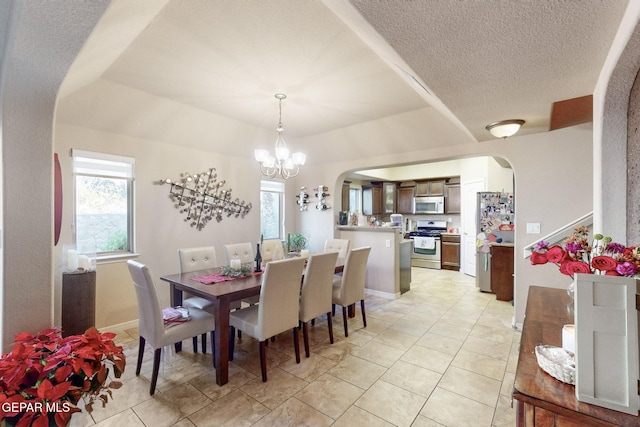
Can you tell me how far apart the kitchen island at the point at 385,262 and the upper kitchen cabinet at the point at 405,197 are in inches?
108

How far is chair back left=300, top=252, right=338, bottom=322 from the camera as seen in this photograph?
110 inches

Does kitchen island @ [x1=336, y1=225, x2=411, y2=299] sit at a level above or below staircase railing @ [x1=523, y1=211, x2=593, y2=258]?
below

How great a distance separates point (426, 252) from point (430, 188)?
5.35ft

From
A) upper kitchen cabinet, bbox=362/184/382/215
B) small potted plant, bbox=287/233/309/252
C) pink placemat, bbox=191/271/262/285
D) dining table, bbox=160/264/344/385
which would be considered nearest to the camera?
dining table, bbox=160/264/344/385

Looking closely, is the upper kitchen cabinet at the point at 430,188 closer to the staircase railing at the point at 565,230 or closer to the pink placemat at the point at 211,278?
the staircase railing at the point at 565,230

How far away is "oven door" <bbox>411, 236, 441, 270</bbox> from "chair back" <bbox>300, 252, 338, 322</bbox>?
469cm

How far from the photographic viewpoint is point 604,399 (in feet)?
2.90

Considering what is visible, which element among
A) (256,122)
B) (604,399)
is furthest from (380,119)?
(604,399)

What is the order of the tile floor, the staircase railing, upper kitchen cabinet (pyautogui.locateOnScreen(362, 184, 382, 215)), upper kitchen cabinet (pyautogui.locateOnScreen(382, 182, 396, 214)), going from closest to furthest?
the tile floor < the staircase railing < upper kitchen cabinet (pyautogui.locateOnScreen(362, 184, 382, 215)) < upper kitchen cabinet (pyautogui.locateOnScreen(382, 182, 396, 214))

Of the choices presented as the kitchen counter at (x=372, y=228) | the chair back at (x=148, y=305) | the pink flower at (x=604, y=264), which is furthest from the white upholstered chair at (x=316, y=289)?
the pink flower at (x=604, y=264)

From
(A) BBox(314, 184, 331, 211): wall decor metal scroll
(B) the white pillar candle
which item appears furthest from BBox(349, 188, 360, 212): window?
(B) the white pillar candle

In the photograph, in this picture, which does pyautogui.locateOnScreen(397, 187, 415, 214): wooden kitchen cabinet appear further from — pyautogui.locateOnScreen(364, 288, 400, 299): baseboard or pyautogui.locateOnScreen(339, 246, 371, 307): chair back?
pyautogui.locateOnScreen(339, 246, 371, 307): chair back

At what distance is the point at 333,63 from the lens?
253cm

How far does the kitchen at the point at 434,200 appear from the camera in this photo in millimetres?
6012
